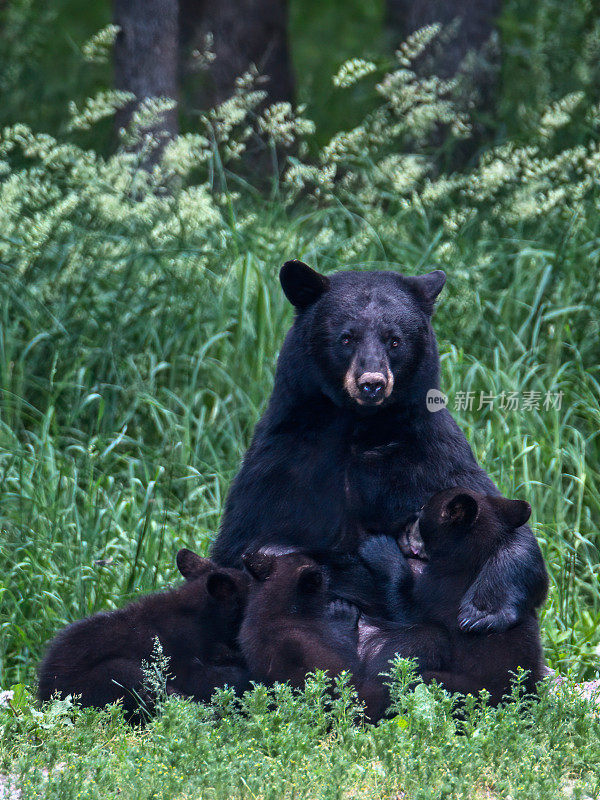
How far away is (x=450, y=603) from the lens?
4.00 metres

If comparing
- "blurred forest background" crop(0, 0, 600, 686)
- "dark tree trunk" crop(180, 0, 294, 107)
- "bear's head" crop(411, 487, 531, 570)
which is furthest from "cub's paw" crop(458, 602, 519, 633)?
"dark tree trunk" crop(180, 0, 294, 107)

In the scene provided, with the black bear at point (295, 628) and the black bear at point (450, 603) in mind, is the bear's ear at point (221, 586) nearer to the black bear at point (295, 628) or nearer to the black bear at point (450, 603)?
the black bear at point (295, 628)

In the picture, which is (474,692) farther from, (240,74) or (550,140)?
(240,74)

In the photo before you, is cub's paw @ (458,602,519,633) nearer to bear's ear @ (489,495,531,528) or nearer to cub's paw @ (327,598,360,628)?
bear's ear @ (489,495,531,528)

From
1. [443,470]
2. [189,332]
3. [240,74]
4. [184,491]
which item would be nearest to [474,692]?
[443,470]

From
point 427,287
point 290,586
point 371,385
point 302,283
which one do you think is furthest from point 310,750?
point 427,287

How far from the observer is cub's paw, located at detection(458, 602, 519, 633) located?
3.88 m

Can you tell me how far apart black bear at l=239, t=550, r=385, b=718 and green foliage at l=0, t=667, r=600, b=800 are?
3.6 inches

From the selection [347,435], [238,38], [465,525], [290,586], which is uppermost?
[238,38]

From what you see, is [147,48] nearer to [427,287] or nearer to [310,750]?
[427,287]

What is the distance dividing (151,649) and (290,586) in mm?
604

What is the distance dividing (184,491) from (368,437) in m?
2.39

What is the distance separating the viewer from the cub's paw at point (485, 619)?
3.88 meters

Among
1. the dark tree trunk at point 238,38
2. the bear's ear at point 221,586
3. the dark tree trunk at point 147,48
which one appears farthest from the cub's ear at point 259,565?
the dark tree trunk at point 238,38
